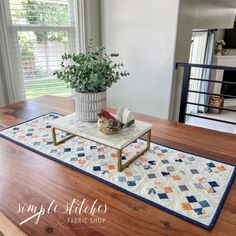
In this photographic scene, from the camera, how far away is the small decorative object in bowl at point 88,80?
1136mm

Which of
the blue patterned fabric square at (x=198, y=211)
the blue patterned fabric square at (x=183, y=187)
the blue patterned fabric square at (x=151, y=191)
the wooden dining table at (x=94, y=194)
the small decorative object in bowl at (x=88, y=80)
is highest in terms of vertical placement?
the small decorative object in bowl at (x=88, y=80)

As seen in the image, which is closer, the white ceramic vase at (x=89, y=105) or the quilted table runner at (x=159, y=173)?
the quilted table runner at (x=159, y=173)

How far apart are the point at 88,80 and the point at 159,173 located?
21.6 inches

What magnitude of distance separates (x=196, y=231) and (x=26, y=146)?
0.91 m

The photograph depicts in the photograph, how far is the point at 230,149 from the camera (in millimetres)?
1197

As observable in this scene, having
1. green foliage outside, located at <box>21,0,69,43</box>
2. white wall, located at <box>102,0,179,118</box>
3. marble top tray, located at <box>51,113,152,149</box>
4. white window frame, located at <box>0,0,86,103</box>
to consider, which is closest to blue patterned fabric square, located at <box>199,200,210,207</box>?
marble top tray, located at <box>51,113,152,149</box>

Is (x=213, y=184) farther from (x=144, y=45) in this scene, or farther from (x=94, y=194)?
(x=144, y=45)

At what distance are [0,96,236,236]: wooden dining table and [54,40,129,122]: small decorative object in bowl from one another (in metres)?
0.32

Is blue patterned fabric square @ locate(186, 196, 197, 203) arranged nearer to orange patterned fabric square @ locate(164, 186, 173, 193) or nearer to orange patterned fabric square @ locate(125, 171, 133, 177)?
orange patterned fabric square @ locate(164, 186, 173, 193)

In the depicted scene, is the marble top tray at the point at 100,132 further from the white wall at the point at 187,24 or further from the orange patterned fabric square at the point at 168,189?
the white wall at the point at 187,24

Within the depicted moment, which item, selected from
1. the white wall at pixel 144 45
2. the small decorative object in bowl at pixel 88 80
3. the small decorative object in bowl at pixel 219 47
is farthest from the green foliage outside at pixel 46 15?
the small decorative object in bowl at pixel 219 47

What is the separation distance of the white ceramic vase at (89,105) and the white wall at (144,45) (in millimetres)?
1398

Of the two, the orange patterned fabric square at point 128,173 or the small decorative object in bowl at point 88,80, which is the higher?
the small decorative object in bowl at point 88,80

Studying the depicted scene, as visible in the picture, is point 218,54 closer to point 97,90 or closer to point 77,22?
point 77,22
